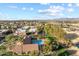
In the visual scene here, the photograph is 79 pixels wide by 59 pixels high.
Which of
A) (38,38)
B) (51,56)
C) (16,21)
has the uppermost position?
(16,21)

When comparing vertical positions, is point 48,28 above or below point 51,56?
above

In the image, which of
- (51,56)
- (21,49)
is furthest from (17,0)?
(51,56)

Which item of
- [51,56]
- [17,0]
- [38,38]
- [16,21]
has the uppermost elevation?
[17,0]

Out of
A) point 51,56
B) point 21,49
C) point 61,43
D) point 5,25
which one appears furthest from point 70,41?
point 5,25

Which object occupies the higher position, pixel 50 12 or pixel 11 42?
→ pixel 50 12

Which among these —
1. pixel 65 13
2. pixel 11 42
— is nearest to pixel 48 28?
pixel 65 13

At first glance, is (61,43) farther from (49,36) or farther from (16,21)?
(16,21)

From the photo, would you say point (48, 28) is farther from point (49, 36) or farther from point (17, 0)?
point (17, 0)
